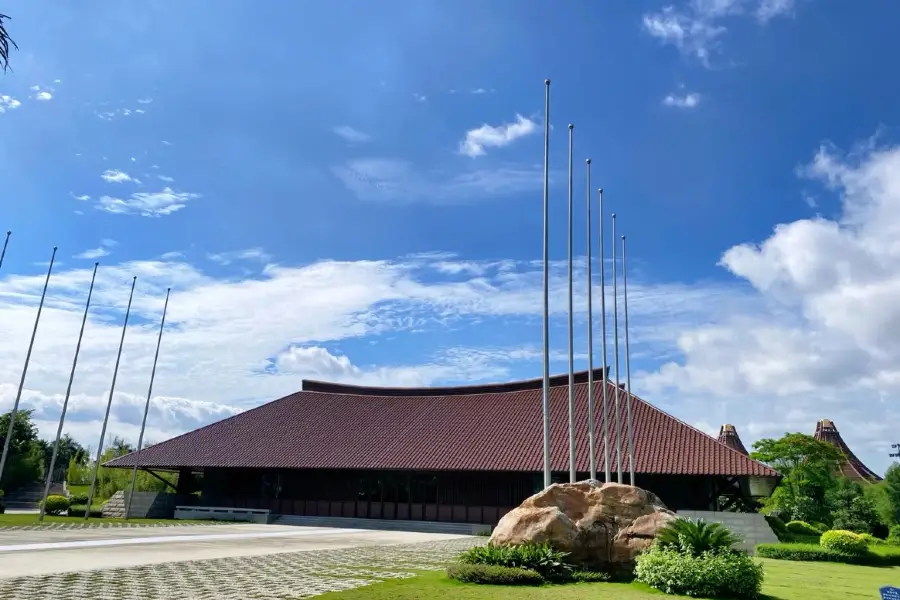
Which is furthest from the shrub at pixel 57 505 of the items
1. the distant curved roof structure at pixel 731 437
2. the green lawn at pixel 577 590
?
the distant curved roof structure at pixel 731 437

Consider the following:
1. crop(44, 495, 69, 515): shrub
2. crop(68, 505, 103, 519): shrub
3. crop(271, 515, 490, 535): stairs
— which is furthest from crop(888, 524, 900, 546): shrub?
crop(44, 495, 69, 515): shrub

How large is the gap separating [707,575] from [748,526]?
1487 cm

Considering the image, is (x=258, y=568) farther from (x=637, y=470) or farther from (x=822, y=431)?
(x=822, y=431)

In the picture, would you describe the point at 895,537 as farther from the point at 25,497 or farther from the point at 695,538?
the point at 25,497

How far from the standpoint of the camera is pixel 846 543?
909 inches

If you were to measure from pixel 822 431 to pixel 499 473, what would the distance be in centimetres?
4757

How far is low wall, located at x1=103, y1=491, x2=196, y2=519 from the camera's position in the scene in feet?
120

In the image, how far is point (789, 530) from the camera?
29.5 metres

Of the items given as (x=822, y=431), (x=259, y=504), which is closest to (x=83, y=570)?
(x=259, y=504)

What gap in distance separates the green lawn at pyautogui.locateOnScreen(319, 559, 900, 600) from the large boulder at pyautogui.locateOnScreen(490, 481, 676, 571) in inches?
45.7

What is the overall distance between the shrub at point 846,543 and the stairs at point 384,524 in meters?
13.2

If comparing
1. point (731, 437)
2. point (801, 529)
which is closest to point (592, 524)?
point (801, 529)

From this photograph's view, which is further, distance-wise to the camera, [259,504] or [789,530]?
[259,504]

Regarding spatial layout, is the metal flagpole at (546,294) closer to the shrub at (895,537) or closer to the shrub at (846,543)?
the shrub at (846,543)
